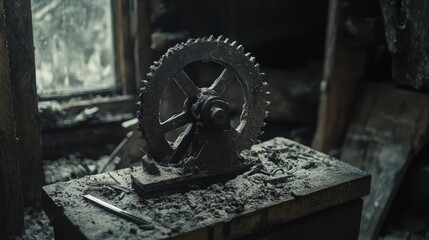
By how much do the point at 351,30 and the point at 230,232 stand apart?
8.64 feet

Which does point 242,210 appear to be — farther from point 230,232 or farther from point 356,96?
point 356,96

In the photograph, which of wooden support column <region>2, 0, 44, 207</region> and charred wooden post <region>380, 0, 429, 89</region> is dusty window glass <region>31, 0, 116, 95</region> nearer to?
wooden support column <region>2, 0, 44, 207</region>

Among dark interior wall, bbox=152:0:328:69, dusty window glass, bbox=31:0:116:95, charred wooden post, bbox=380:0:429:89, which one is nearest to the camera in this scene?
charred wooden post, bbox=380:0:429:89

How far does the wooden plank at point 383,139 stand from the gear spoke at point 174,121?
2091mm

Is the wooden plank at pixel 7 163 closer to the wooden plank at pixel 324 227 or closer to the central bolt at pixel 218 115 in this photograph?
the central bolt at pixel 218 115

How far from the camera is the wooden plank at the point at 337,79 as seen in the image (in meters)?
4.50

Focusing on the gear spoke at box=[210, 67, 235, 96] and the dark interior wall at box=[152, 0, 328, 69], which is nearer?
the gear spoke at box=[210, 67, 235, 96]

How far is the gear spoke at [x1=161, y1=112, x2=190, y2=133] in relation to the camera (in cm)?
277

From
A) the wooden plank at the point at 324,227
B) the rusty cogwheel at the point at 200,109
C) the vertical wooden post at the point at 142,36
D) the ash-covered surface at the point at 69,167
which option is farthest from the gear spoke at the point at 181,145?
the vertical wooden post at the point at 142,36

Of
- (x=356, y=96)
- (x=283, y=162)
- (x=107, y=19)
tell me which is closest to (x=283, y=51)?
(x=356, y=96)

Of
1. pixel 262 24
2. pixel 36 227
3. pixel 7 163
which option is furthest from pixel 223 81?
pixel 262 24

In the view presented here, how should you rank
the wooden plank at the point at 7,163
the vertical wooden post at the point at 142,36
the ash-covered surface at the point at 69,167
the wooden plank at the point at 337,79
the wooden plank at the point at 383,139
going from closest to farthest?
the wooden plank at the point at 7,163
the wooden plank at the point at 383,139
the ash-covered surface at the point at 69,167
the wooden plank at the point at 337,79
the vertical wooden post at the point at 142,36

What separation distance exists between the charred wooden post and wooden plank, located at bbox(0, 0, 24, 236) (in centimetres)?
303

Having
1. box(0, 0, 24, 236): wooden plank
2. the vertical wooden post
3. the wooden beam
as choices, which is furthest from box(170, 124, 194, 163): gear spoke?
the wooden beam
